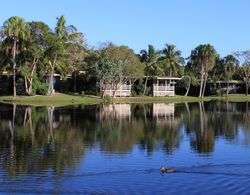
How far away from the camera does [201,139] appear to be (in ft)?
106

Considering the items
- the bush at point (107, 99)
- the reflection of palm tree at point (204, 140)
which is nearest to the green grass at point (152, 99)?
the bush at point (107, 99)

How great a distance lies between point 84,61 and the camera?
288 ft

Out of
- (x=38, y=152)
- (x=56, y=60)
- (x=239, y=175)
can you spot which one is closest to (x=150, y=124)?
(x=38, y=152)

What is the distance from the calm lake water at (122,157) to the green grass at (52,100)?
29.3 metres

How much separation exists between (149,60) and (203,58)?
1061 centimetres

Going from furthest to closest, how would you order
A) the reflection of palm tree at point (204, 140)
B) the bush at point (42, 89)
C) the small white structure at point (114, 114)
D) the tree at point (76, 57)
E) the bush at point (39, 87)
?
1. the tree at point (76, 57)
2. the bush at point (42, 89)
3. the bush at point (39, 87)
4. the small white structure at point (114, 114)
5. the reflection of palm tree at point (204, 140)

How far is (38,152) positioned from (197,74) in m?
85.1

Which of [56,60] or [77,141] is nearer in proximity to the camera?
[77,141]

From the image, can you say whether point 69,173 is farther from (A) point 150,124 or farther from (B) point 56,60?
(B) point 56,60

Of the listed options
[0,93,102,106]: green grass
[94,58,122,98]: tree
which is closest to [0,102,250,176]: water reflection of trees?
[0,93,102,106]: green grass

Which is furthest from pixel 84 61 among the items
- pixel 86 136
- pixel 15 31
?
pixel 86 136

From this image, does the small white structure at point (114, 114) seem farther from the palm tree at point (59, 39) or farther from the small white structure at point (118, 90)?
the small white structure at point (118, 90)

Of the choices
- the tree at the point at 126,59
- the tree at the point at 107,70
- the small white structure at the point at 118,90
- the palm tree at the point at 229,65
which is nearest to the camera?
the tree at the point at 107,70

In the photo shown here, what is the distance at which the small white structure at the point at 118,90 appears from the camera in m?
88.2
